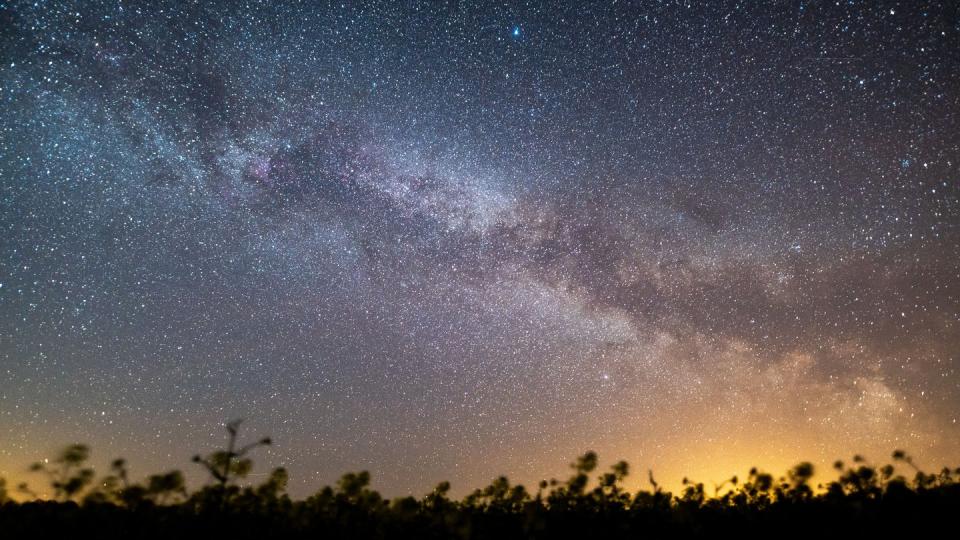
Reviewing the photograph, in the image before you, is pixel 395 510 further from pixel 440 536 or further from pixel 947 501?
pixel 947 501

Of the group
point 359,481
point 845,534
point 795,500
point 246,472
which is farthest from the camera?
point 246,472

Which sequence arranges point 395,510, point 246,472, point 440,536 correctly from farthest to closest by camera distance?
1. point 246,472
2. point 395,510
3. point 440,536

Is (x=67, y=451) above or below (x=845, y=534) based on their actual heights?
above

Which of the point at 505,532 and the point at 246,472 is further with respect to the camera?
the point at 246,472

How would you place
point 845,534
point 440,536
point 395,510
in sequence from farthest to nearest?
point 395,510
point 440,536
point 845,534

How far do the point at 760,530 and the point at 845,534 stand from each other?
205cm

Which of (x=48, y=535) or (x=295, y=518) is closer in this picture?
(x=48, y=535)

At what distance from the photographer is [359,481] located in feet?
57.3

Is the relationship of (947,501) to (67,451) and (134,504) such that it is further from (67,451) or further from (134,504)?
(67,451)

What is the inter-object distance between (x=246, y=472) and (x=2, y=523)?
8.39m

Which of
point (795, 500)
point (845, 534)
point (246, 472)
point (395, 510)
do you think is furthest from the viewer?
point (246, 472)

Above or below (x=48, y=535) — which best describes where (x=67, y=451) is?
above

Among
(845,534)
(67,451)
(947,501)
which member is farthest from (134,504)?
(947,501)

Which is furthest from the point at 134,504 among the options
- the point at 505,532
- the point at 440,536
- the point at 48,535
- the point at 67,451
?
Answer: the point at 505,532
